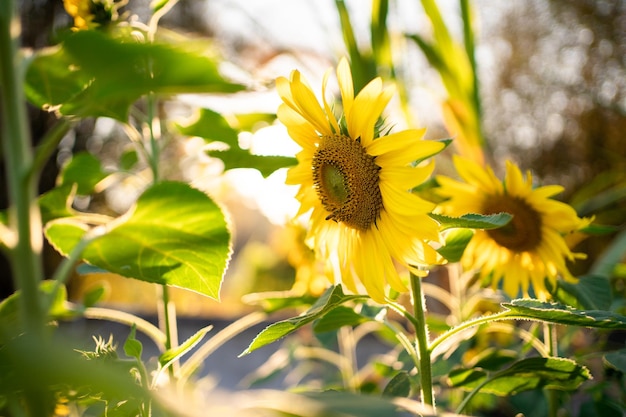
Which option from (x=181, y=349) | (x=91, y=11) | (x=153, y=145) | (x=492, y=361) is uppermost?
(x=91, y=11)

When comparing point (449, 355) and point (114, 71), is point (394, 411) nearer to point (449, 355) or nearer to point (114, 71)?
point (114, 71)

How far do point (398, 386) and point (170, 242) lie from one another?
9.0 inches

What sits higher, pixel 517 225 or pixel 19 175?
pixel 19 175

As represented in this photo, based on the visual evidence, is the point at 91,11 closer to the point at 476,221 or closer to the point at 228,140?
the point at 228,140

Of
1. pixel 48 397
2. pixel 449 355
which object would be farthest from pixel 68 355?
pixel 449 355

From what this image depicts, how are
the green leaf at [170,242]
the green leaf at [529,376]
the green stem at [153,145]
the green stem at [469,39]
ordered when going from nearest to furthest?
the green leaf at [170,242]
the green leaf at [529,376]
the green stem at [153,145]
the green stem at [469,39]

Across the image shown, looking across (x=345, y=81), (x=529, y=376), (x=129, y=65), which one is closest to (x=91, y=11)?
(x=345, y=81)

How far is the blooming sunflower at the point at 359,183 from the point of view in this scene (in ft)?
1.27

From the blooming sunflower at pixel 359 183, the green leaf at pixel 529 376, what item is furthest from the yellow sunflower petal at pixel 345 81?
the green leaf at pixel 529 376

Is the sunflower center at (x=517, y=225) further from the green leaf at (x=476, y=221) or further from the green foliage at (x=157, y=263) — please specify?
the green leaf at (x=476, y=221)

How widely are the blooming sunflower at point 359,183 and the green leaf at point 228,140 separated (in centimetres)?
4

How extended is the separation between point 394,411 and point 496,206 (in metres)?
0.43

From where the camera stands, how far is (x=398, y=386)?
46 centimetres

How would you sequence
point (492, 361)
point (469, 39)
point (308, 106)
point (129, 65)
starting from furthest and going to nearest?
1. point (469, 39)
2. point (492, 361)
3. point (308, 106)
4. point (129, 65)
